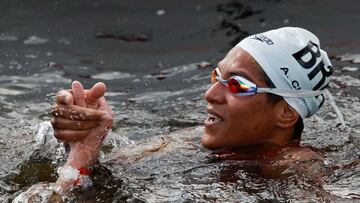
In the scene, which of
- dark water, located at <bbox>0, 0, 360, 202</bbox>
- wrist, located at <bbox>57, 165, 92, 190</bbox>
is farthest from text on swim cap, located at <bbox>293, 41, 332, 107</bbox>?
wrist, located at <bbox>57, 165, 92, 190</bbox>

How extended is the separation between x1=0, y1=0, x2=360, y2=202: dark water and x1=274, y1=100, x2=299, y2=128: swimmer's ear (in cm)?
45

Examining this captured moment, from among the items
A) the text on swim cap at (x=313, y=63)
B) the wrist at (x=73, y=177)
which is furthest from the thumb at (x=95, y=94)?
the text on swim cap at (x=313, y=63)

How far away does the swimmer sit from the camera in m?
6.00

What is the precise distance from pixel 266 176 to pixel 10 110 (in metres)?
3.53

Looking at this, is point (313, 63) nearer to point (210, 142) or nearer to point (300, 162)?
point (300, 162)

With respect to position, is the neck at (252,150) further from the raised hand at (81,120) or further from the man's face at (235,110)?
the raised hand at (81,120)

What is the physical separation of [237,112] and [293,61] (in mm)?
632

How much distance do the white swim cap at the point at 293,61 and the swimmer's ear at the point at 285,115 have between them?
0.13 ft

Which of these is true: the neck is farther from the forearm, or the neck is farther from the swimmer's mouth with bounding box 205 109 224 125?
the forearm

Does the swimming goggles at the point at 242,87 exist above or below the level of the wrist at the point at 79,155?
above

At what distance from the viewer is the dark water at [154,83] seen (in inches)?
225

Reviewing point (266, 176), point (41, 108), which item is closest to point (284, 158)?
point (266, 176)

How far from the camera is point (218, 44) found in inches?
437

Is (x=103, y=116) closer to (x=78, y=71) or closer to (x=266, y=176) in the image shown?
(x=266, y=176)
